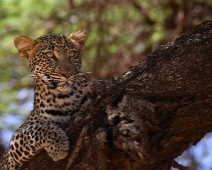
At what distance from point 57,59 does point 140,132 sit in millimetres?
2003

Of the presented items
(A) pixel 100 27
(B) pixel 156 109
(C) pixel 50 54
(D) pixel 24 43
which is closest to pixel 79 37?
(C) pixel 50 54

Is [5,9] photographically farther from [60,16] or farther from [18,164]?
[18,164]

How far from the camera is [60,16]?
32.0ft

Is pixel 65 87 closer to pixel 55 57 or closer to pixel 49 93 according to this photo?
pixel 49 93

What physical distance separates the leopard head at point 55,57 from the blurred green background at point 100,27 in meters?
3.21

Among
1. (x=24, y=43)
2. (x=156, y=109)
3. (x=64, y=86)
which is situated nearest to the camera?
(x=156, y=109)

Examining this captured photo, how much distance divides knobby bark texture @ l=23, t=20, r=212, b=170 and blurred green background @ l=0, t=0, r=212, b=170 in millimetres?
4781

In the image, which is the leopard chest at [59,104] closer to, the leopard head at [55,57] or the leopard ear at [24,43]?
the leopard head at [55,57]

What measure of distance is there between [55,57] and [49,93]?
0.40 meters

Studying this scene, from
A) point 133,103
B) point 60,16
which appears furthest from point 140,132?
point 60,16

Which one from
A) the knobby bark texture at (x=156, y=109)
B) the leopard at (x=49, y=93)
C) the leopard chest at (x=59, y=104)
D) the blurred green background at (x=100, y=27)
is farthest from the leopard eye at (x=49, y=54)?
the blurred green background at (x=100, y=27)

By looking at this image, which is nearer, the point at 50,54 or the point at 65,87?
the point at 65,87

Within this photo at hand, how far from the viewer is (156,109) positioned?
14.5 feet

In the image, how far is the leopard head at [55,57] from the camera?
5.64 metres
